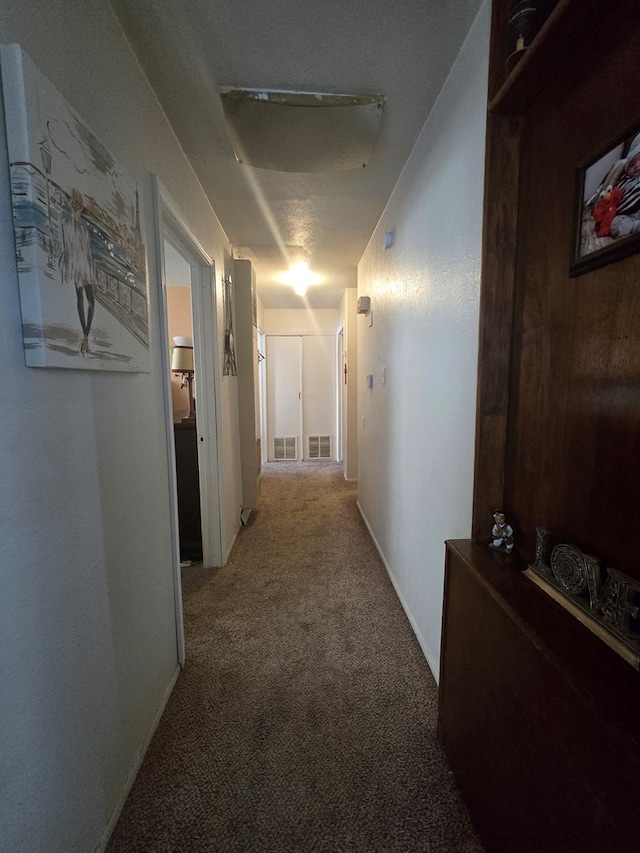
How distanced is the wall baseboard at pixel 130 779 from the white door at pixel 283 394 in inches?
172

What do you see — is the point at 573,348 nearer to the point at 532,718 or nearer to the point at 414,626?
the point at 532,718

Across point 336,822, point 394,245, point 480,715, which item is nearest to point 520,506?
point 480,715

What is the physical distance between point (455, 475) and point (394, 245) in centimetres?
153

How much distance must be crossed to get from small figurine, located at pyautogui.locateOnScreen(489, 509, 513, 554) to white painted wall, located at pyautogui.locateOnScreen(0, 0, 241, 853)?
1162 millimetres

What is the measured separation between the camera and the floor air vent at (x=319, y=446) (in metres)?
5.85

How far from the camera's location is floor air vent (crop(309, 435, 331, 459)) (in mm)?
5848

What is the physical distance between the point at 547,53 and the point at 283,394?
501cm

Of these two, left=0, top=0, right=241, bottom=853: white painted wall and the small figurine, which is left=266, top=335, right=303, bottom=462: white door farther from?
the small figurine

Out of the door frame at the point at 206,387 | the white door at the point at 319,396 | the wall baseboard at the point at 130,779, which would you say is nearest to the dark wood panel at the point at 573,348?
the wall baseboard at the point at 130,779

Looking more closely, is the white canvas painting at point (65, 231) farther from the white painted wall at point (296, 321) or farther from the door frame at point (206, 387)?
the white painted wall at point (296, 321)

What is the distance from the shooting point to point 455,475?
1338 millimetres

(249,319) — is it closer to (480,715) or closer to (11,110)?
(11,110)

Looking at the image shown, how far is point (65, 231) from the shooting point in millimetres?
831

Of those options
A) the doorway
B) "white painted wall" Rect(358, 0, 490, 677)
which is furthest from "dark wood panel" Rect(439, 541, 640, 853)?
the doorway
